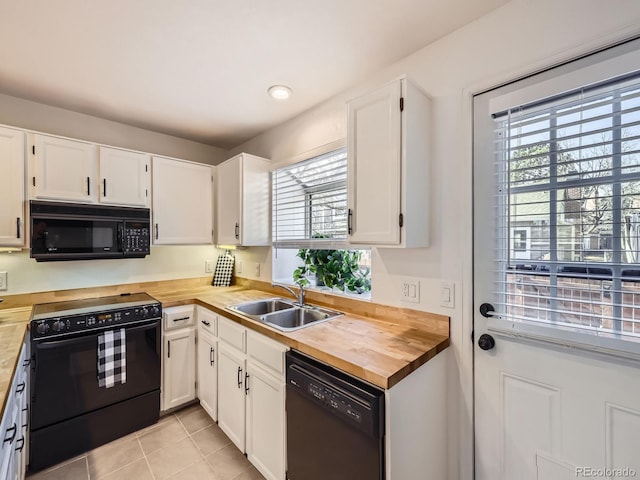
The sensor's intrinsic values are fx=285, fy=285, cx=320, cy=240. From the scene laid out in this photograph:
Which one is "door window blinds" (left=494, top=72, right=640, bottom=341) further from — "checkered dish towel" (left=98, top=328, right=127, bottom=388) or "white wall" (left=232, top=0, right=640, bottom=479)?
"checkered dish towel" (left=98, top=328, right=127, bottom=388)

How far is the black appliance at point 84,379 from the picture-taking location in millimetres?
1783

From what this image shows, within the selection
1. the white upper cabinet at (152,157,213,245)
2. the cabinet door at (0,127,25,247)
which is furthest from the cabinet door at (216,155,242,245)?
the cabinet door at (0,127,25,247)

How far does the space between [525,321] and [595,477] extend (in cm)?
61

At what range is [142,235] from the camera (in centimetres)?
245

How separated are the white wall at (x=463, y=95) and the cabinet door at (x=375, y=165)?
0.28m

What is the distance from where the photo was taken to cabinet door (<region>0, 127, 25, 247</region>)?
6.23 ft

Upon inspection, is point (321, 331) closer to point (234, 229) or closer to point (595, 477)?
point (595, 477)

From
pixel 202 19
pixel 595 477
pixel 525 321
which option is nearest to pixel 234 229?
pixel 202 19

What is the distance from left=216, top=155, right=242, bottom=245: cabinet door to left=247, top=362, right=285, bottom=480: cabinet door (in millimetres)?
1230

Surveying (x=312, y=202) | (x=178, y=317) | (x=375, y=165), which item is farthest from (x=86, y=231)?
(x=375, y=165)

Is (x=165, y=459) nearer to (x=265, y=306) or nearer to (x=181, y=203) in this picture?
(x=265, y=306)

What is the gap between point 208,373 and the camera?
227 cm

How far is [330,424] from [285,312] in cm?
97

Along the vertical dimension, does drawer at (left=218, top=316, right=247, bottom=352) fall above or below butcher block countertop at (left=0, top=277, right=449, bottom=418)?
below
